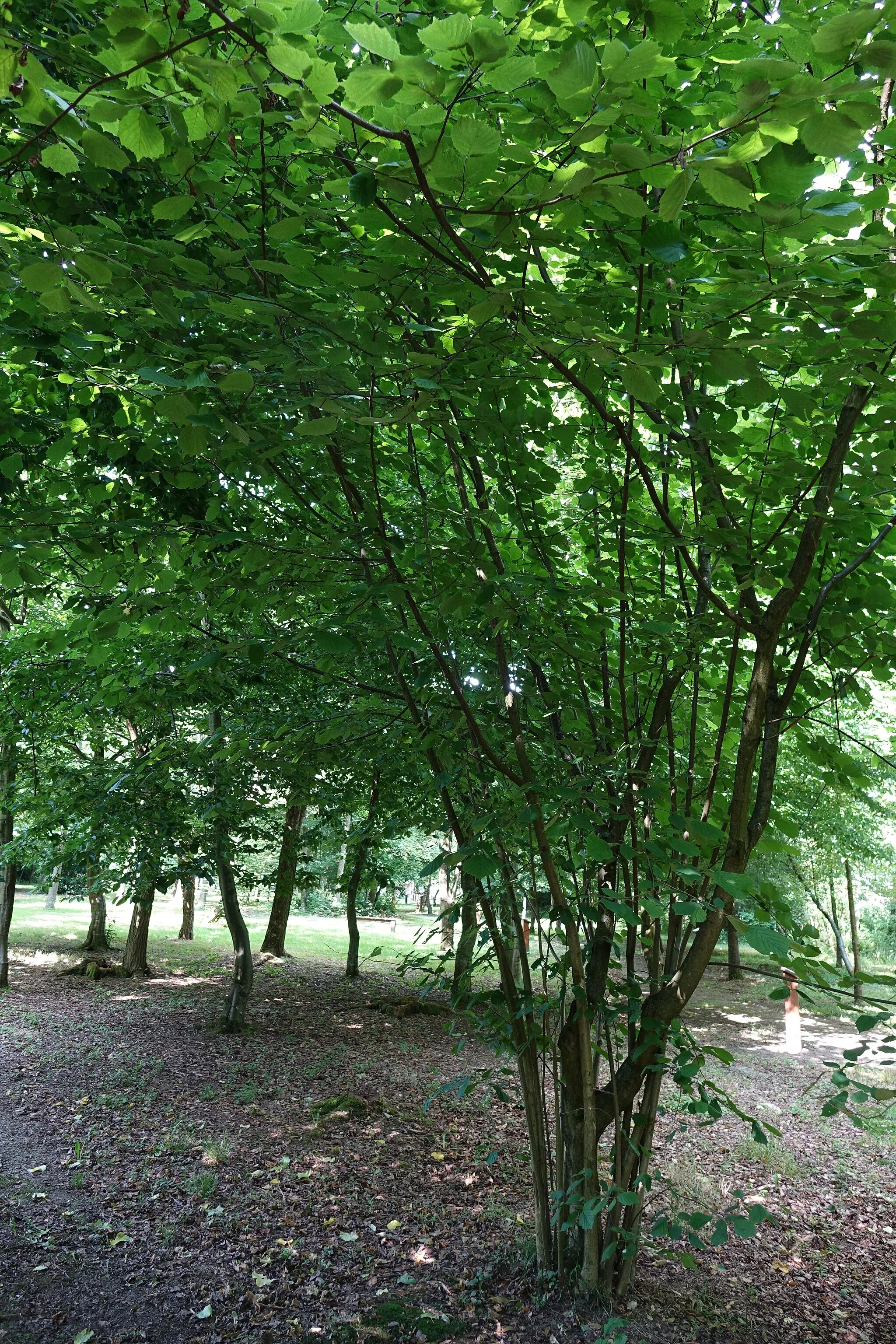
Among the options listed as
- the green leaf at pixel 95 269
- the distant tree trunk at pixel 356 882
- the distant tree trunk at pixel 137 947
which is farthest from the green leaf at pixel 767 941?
the distant tree trunk at pixel 137 947

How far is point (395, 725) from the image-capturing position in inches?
133

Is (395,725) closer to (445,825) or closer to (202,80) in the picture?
(445,825)

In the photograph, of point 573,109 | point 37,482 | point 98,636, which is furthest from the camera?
Answer: point 37,482

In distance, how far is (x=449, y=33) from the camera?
41.7 inches

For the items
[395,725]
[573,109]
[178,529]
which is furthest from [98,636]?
[573,109]

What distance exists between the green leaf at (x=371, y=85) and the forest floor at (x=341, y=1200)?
3.26 meters

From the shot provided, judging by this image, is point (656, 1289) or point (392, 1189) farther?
point (392, 1189)

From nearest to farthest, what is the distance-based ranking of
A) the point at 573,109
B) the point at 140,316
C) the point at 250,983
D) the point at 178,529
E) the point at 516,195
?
the point at 573,109 < the point at 516,195 < the point at 140,316 < the point at 178,529 < the point at 250,983

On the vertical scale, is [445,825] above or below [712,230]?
below

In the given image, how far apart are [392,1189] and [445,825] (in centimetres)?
311

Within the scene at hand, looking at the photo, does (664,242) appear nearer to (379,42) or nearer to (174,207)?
(379,42)

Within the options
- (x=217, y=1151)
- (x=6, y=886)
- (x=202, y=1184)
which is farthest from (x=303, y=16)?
(x=6, y=886)

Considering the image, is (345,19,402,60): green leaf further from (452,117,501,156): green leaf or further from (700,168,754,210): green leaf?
(700,168,754,210): green leaf

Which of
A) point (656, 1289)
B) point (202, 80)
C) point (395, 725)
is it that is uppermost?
point (202, 80)
